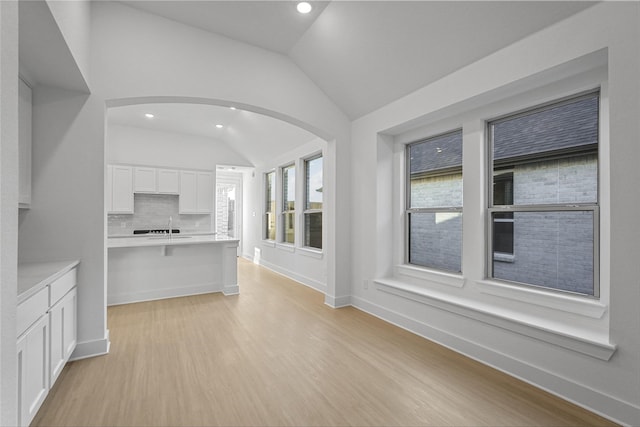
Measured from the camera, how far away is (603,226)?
2.14 metres

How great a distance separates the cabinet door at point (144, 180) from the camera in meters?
6.30

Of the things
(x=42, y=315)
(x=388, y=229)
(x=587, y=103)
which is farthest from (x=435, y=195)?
(x=42, y=315)

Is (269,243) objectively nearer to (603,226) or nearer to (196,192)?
(196,192)

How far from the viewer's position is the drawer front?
153 centimetres

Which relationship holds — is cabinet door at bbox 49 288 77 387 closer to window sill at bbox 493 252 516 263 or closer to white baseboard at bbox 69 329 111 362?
white baseboard at bbox 69 329 111 362

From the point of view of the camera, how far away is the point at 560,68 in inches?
84.7

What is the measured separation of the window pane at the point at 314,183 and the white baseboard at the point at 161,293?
7.23 ft

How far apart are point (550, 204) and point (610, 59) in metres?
1.07

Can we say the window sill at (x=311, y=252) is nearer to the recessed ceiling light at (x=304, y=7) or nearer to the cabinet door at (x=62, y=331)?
the cabinet door at (x=62, y=331)

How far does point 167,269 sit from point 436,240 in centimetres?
389

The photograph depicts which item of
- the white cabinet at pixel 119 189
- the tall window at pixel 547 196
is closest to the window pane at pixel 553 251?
the tall window at pixel 547 196

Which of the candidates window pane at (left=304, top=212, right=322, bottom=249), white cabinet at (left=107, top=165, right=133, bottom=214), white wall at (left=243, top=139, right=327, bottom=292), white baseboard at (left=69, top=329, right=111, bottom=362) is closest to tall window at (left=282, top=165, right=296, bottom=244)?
white wall at (left=243, top=139, right=327, bottom=292)

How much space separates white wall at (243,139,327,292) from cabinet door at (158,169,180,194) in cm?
192

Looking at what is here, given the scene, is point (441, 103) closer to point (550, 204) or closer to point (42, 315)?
point (550, 204)
